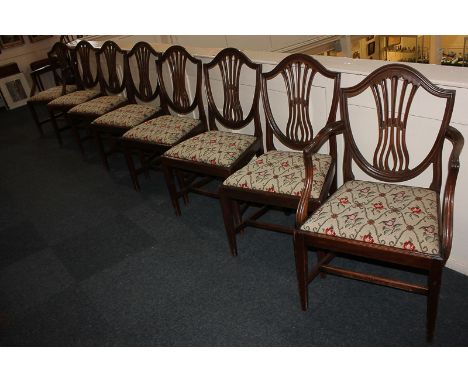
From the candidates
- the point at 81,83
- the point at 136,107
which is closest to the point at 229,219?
the point at 136,107

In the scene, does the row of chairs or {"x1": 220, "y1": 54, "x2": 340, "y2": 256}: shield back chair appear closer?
the row of chairs

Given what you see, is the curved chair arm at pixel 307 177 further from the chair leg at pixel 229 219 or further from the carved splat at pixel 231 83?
the carved splat at pixel 231 83

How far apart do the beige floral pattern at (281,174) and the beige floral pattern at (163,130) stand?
0.75 meters

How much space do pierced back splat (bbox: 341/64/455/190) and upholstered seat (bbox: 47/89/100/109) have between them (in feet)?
9.24

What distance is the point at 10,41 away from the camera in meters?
6.19

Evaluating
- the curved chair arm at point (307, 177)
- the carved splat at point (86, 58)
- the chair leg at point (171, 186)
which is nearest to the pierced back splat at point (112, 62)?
the carved splat at point (86, 58)

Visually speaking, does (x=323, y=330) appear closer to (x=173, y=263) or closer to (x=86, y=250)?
(x=173, y=263)

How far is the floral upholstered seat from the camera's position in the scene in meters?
2.27

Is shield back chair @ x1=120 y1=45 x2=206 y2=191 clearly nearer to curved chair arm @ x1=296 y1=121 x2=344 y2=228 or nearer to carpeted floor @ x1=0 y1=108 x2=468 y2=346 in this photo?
carpeted floor @ x1=0 y1=108 x2=468 y2=346

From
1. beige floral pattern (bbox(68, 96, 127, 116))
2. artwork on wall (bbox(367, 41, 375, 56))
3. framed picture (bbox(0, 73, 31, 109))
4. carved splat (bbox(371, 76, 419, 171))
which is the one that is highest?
carved splat (bbox(371, 76, 419, 171))

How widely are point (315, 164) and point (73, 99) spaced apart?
2807 millimetres

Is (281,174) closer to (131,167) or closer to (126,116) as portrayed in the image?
(131,167)

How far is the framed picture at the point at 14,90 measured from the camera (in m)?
6.12

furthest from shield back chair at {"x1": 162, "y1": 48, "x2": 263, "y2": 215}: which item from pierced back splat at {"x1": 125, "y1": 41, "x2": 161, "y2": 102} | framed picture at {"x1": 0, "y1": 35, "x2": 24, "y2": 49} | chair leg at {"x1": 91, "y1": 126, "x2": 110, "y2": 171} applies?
framed picture at {"x1": 0, "y1": 35, "x2": 24, "y2": 49}
